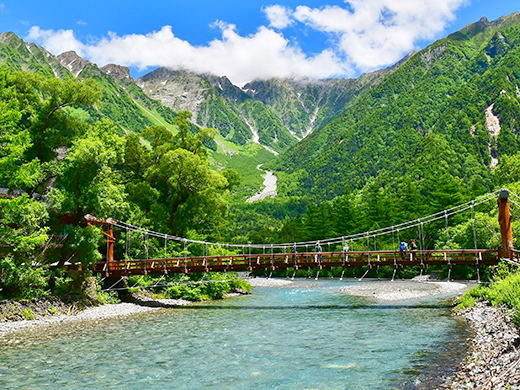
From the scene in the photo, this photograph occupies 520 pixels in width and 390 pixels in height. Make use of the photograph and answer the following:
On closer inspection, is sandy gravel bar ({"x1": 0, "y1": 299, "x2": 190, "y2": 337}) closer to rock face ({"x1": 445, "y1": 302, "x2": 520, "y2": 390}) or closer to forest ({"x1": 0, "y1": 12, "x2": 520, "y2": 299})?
forest ({"x1": 0, "y1": 12, "x2": 520, "y2": 299})

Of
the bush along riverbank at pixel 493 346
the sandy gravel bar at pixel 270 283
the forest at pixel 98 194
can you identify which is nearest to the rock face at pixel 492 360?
the bush along riverbank at pixel 493 346

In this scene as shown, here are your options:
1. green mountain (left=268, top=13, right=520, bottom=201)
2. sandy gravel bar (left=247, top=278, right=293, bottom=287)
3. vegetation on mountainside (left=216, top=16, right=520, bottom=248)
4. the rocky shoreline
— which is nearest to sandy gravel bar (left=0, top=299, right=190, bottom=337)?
the rocky shoreline

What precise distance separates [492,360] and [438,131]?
431 ft

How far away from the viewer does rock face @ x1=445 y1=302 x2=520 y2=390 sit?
730cm

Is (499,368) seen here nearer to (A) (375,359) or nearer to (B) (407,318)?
(A) (375,359)

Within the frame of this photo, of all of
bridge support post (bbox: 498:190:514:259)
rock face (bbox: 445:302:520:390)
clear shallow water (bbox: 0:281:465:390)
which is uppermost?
bridge support post (bbox: 498:190:514:259)

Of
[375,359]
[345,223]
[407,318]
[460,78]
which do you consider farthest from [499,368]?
[460,78]

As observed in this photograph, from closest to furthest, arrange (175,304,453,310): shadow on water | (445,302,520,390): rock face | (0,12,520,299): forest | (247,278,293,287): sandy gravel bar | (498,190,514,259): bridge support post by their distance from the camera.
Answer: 1. (445,302,520,390): rock face
2. (0,12,520,299): forest
3. (498,190,514,259): bridge support post
4. (175,304,453,310): shadow on water
5. (247,278,293,287): sandy gravel bar

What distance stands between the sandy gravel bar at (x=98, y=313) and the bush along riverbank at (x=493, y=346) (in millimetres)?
15192

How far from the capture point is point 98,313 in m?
20.4

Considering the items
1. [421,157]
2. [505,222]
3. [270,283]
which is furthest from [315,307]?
[421,157]

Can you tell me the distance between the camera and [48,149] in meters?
22.2

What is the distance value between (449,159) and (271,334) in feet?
346

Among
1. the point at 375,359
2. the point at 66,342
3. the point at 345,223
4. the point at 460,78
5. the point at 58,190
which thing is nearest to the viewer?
the point at 375,359
